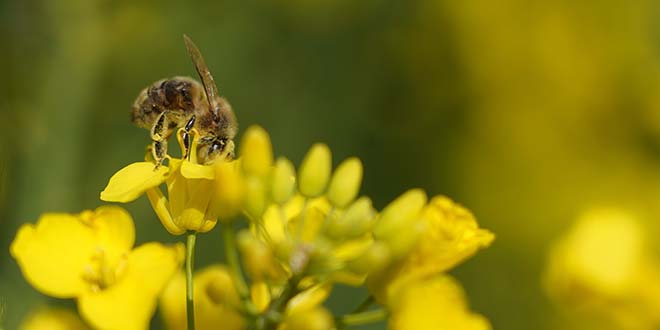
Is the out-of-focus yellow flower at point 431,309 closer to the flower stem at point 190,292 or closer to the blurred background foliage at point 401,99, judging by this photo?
the flower stem at point 190,292

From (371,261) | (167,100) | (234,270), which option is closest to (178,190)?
(234,270)

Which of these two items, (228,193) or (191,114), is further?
(191,114)

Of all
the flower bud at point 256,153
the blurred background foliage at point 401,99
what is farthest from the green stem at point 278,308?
the blurred background foliage at point 401,99

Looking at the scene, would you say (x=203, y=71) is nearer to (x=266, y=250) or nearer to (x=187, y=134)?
(x=187, y=134)

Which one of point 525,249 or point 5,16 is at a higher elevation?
point 5,16

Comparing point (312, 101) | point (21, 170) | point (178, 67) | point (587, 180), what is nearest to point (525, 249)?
point (587, 180)

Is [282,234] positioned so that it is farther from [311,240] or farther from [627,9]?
[627,9]
